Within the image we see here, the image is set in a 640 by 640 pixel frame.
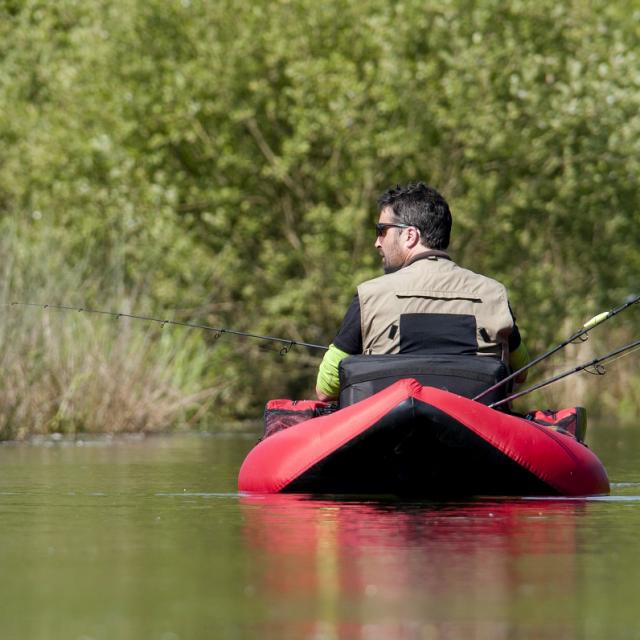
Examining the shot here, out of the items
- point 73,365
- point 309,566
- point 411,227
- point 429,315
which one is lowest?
point 309,566

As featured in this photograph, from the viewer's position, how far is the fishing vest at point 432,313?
10.1 metres

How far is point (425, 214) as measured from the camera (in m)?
10.6

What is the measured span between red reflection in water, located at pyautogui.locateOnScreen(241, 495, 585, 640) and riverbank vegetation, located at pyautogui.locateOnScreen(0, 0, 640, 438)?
12954 mm

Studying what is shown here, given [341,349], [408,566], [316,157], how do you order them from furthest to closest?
[316,157] → [341,349] → [408,566]

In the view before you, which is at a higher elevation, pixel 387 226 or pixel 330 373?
pixel 387 226

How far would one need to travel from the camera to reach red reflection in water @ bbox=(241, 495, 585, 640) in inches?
217

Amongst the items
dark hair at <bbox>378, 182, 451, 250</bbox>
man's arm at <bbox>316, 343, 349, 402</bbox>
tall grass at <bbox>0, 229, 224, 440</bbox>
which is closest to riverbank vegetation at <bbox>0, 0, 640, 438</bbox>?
tall grass at <bbox>0, 229, 224, 440</bbox>

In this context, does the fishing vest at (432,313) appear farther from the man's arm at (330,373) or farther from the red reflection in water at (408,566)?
the red reflection in water at (408,566)

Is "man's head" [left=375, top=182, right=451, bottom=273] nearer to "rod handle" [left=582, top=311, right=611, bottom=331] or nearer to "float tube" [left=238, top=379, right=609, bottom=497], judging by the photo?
"rod handle" [left=582, top=311, right=611, bottom=331]

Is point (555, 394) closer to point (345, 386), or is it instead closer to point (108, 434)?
point (108, 434)

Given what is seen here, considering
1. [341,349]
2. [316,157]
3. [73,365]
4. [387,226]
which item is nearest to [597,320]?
[387,226]

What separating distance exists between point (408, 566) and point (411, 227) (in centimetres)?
399

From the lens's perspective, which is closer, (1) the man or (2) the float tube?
(2) the float tube

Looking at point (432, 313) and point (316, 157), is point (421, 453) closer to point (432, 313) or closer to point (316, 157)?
point (432, 313)
